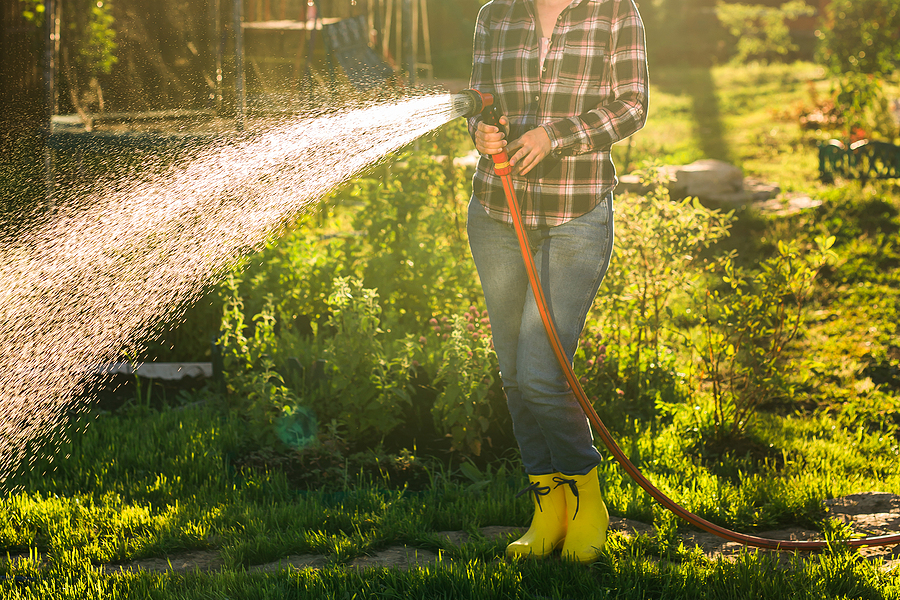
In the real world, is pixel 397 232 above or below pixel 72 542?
above

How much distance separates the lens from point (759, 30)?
18.6 metres


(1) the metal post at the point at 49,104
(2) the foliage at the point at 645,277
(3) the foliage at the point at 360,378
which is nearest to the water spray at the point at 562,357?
(3) the foliage at the point at 360,378

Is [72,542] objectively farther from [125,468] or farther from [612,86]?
[612,86]

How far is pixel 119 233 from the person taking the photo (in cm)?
412

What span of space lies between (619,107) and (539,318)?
65 centimetres

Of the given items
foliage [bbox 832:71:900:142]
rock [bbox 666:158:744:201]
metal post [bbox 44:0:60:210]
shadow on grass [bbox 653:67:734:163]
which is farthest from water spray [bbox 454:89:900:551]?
foliage [bbox 832:71:900:142]

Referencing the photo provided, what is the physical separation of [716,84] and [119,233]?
13.7m

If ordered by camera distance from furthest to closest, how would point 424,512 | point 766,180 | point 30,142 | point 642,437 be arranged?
point 766,180, point 30,142, point 642,437, point 424,512

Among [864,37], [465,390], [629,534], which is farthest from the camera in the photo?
[864,37]

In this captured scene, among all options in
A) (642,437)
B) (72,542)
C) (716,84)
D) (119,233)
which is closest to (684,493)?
(642,437)

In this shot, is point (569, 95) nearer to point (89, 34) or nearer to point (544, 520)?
point (544, 520)

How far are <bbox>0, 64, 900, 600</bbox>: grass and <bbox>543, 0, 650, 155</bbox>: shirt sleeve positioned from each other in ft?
4.11

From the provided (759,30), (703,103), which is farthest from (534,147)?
(759,30)

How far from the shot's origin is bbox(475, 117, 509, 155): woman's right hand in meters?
2.21
